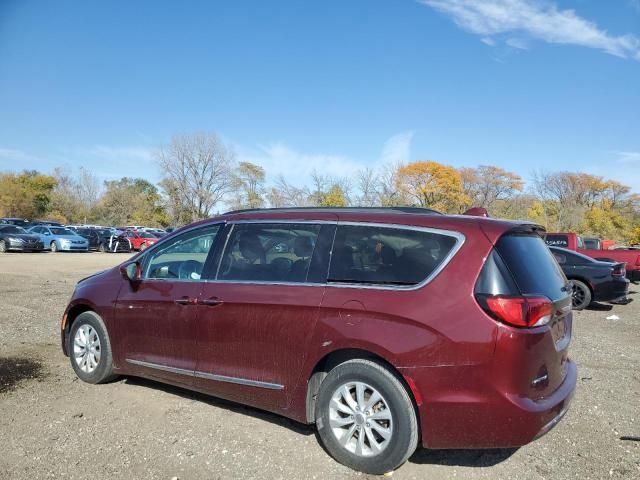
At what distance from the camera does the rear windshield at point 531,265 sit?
319 centimetres

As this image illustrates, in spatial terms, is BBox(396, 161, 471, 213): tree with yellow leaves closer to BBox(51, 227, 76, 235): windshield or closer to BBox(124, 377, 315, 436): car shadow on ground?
BBox(51, 227, 76, 235): windshield

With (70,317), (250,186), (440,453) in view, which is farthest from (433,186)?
(440,453)

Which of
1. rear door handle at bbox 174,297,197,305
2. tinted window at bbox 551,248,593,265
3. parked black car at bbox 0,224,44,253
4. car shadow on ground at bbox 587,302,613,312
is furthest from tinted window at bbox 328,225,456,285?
parked black car at bbox 0,224,44,253

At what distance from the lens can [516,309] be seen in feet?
9.86

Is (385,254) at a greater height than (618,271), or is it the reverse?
(618,271)

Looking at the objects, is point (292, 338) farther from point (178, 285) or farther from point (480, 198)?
point (480, 198)

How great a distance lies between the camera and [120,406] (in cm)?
440

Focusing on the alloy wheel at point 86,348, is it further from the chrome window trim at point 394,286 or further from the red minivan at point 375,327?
the chrome window trim at point 394,286

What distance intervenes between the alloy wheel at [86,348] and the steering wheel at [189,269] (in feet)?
4.00

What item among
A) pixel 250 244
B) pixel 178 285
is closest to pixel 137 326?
pixel 178 285

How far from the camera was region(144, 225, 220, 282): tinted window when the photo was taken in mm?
4367

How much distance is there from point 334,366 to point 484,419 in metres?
1.04

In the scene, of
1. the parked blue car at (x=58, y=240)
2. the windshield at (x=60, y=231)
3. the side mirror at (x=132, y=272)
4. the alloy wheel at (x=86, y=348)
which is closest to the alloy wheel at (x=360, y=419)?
the side mirror at (x=132, y=272)

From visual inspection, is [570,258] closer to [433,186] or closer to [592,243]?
[592,243]
